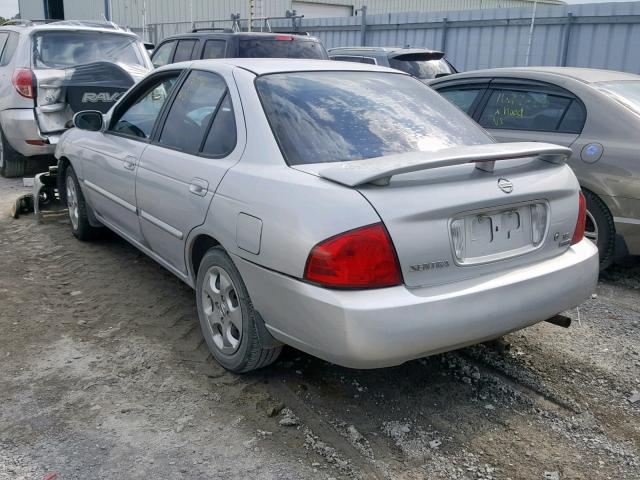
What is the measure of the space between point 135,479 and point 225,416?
562mm

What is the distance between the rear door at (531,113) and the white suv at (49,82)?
4.13 metres

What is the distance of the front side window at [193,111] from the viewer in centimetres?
375

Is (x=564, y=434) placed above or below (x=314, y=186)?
below

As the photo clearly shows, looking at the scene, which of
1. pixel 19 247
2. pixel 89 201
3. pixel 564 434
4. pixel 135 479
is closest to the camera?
pixel 135 479

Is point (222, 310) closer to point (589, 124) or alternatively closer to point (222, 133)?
point (222, 133)

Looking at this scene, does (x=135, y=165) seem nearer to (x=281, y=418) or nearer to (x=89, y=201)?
(x=89, y=201)

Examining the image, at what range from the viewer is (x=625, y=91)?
16.9 feet

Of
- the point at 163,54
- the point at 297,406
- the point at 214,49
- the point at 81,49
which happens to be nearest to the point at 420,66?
the point at 214,49

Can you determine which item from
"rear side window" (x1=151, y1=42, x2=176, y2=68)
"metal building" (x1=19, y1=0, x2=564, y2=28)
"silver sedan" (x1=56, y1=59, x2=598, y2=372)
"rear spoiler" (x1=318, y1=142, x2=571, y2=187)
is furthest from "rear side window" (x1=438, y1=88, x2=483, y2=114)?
"metal building" (x1=19, y1=0, x2=564, y2=28)

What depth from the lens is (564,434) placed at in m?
3.04

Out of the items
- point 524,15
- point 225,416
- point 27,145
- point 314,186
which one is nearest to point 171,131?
point 314,186

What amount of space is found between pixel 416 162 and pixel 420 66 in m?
8.33

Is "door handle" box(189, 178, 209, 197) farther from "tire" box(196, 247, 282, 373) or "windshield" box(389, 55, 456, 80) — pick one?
"windshield" box(389, 55, 456, 80)

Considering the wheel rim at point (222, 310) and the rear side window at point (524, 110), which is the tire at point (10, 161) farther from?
the rear side window at point (524, 110)
